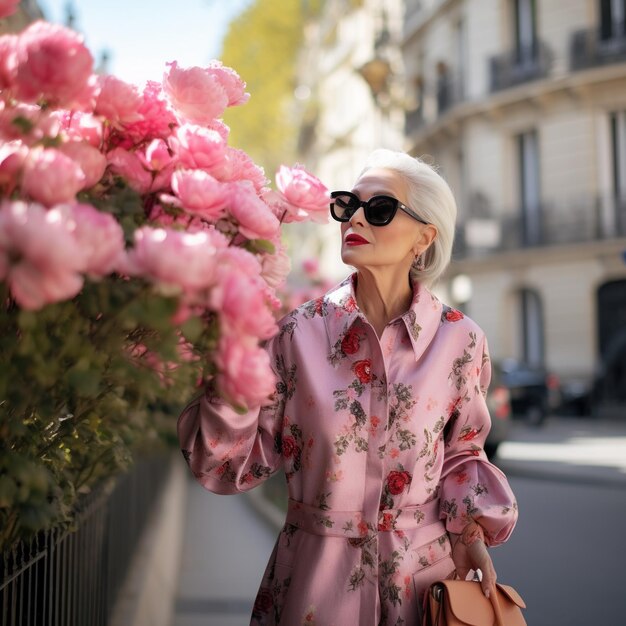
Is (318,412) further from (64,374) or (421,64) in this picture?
(421,64)

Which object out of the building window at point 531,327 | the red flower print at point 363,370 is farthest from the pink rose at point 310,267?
the building window at point 531,327

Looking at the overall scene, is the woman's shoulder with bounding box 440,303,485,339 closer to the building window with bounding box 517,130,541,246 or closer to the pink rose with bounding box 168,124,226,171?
the pink rose with bounding box 168,124,226,171

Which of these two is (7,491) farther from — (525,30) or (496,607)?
(525,30)

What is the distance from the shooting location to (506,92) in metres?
27.3

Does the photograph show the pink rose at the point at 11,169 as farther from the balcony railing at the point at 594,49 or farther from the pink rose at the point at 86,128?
the balcony railing at the point at 594,49

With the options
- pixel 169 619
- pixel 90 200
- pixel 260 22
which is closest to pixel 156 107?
pixel 90 200

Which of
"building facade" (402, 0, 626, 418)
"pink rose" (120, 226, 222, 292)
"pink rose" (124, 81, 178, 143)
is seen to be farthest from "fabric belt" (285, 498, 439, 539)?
"building facade" (402, 0, 626, 418)

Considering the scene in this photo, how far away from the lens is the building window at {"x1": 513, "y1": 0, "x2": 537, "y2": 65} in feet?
89.1

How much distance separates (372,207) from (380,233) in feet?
0.26

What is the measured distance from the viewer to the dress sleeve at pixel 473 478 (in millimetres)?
2680

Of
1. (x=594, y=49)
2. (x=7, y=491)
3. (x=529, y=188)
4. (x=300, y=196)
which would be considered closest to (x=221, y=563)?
(x=300, y=196)

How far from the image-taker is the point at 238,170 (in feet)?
6.40

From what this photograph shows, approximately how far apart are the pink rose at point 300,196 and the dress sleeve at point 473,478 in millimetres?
784

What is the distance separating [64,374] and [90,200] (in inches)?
12.5
